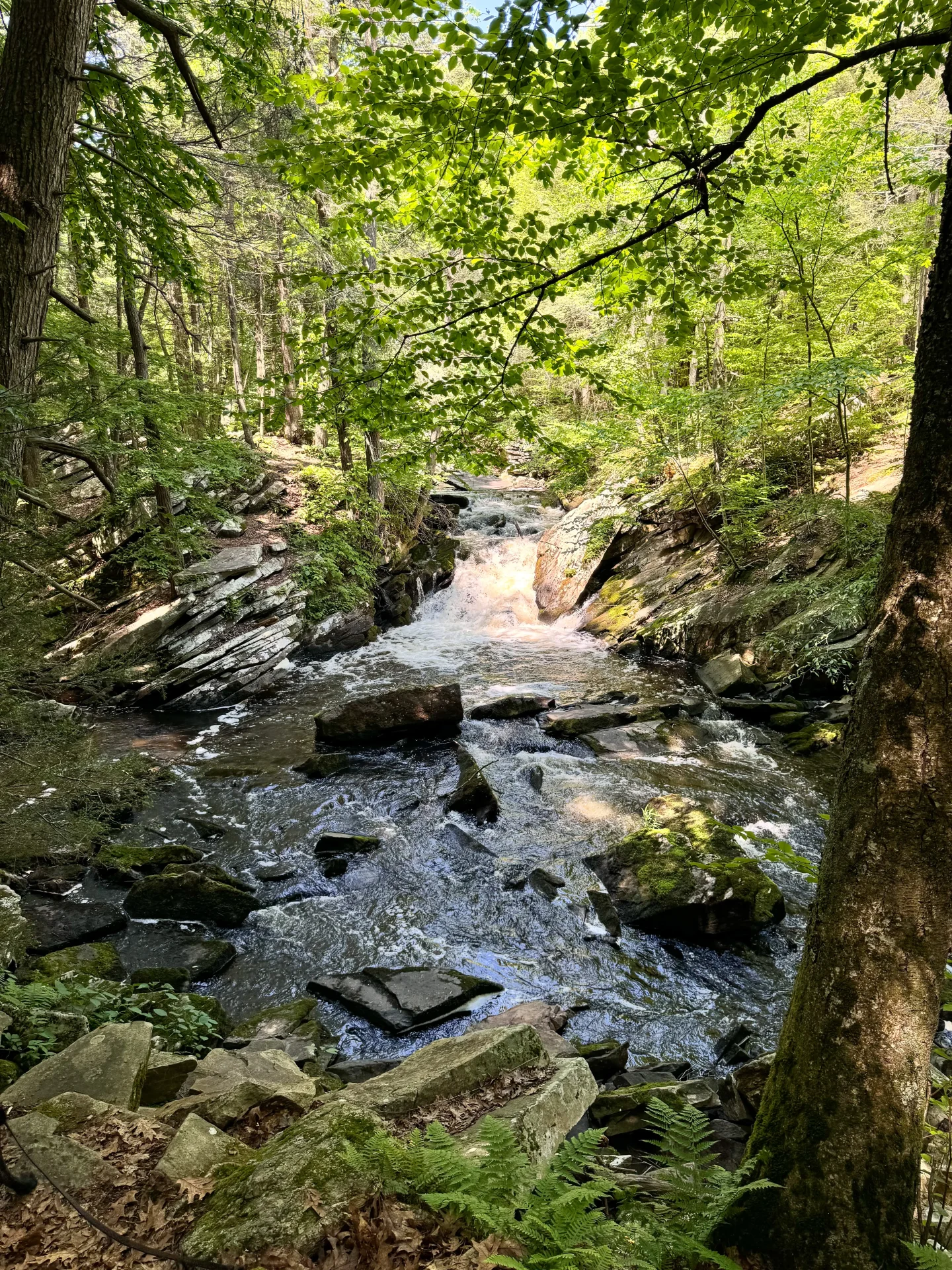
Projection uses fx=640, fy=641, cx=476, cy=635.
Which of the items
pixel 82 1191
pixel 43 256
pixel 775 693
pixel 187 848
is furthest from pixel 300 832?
pixel 775 693

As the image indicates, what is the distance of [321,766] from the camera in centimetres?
1119

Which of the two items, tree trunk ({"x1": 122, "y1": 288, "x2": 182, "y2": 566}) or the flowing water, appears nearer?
the flowing water

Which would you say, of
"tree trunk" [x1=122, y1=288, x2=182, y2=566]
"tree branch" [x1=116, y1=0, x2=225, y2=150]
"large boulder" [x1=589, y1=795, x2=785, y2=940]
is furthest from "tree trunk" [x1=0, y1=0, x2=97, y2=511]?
"large boulder" [x1=589, y1=795, x2=785, y2=940]

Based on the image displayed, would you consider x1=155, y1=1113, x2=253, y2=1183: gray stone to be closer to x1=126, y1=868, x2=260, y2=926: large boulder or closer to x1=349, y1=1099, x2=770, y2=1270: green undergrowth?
x1=349, y1=1099, x2=770, y2=1270: green undergrowth

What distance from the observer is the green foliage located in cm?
429

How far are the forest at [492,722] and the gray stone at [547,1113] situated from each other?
0.12ft

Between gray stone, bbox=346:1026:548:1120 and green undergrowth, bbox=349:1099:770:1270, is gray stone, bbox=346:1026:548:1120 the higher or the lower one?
the lower one

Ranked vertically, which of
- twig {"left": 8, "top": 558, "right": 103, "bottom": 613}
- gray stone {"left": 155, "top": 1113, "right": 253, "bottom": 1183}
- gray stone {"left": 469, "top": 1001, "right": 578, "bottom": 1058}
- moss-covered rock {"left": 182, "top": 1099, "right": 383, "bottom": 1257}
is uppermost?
twig {"left": 8, "top": 558, "right": 103, "bottom": 613}

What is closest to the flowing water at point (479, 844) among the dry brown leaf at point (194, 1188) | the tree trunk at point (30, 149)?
the dry brown leaf at point (194, 1188)

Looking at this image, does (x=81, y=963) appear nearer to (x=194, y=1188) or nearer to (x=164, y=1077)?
(x=164, y=1077)

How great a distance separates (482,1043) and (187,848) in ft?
20.3

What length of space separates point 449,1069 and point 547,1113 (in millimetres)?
611

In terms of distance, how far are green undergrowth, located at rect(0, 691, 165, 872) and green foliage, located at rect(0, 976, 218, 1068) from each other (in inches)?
45.4

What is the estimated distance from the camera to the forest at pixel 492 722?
240cm
